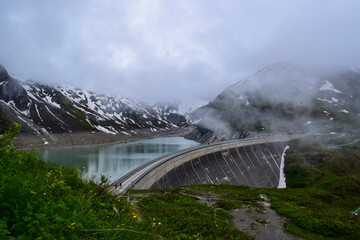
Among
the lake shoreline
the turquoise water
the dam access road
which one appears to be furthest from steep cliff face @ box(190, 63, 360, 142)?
the lake shoreline

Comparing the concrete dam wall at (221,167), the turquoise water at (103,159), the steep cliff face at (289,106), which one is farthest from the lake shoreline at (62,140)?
the concrete dam wall at (221,167)

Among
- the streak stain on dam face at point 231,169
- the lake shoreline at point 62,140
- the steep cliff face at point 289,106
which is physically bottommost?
the streak stain on dam face at point 231,169

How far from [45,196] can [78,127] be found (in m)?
154

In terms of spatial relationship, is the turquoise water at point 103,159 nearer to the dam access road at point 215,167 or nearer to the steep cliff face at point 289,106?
A: the dam access road at point 215,167

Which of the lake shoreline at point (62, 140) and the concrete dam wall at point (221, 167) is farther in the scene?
the lake shoreline at point (62, 140)

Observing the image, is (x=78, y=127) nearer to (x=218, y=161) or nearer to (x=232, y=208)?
(x=218, y=161)

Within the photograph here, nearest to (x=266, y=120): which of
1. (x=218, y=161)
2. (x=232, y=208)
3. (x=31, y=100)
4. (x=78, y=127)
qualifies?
(x=218, y=161)

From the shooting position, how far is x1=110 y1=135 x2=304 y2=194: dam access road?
111 feet

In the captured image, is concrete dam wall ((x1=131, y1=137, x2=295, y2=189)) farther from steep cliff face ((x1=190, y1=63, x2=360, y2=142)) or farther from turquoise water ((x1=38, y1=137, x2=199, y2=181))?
steep cliff face ((x1=190, y1=63, x2=360, y2=142))

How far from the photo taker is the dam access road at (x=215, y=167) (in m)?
33.8

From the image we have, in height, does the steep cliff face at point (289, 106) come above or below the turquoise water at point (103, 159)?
above

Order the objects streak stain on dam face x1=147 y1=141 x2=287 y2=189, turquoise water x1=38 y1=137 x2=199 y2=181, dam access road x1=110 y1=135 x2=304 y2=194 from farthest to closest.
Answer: turquoise water x1=38 y1=137 x2=199 y2=181, streak stain on dam face x1=147 y1=141 x2=287 y2=189, dam access road x1=110 y1=135 x2=304 y2=194

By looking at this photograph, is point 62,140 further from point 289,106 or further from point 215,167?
point 289,106

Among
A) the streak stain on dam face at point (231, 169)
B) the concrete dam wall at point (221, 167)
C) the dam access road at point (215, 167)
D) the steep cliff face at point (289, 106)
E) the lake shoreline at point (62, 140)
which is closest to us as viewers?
the dam access road at point (215, 167)
